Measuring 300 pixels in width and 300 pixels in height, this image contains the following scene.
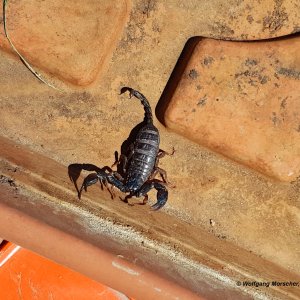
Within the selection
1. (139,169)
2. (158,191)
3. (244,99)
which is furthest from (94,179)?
(244,99)

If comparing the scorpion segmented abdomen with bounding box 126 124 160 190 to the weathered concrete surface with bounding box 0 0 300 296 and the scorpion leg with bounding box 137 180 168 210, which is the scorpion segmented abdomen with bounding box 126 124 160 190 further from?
the weathered concrete surface with bounding box 0 0 300 296

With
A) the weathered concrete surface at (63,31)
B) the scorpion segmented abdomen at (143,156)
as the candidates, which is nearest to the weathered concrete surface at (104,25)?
the weathered concrete surface at (63,31)

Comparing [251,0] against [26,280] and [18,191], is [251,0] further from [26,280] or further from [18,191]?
[26,280]

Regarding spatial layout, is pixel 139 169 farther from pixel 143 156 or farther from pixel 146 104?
pixel 146 104

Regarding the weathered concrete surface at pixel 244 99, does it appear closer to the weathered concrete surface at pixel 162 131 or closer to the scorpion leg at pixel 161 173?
the weathered concrete surface at pixel 162 131

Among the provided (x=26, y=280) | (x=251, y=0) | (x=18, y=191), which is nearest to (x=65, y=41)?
(x=18, y=191)

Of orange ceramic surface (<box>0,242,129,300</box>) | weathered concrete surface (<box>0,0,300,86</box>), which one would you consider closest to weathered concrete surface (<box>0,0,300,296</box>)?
weathered concrete surface (<box>0,0,300,86</box>)

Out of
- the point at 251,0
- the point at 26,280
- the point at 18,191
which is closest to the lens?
the point at 18,191
